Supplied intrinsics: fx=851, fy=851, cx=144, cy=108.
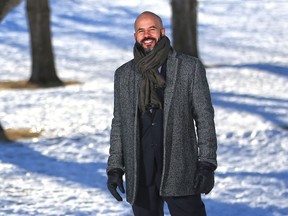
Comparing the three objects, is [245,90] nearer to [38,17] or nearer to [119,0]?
[38,17]

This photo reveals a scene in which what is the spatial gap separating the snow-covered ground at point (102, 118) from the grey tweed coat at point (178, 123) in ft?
9.23

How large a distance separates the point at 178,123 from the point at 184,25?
1454cm

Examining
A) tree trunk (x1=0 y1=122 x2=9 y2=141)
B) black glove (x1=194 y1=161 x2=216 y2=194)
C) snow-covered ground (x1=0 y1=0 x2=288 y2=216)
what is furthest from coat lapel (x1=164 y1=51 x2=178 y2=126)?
tree trunk (x1=0 y1=122 x2=9 y2=141)

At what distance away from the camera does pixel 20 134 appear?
1136 centimetres

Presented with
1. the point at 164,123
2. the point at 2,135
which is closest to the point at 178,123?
the point at 164,123

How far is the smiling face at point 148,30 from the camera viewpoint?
439cm

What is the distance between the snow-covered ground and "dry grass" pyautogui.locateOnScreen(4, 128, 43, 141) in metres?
0.18

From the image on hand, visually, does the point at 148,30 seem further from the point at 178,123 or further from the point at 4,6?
the point at 4,6

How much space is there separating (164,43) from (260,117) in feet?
26.8

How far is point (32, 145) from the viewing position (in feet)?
34.9

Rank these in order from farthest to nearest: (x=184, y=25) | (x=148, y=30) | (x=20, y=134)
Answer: (x=184, y=25), (x=20, y=134), (x=148, y=30)

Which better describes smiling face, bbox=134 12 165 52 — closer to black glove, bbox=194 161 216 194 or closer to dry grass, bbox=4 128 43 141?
black glove, bbox=194 161 216 194

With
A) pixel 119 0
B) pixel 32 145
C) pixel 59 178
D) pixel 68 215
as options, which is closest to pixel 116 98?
pixel 68 215

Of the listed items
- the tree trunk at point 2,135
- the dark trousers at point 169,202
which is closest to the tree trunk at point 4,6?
the tree trunk at point 2,135
